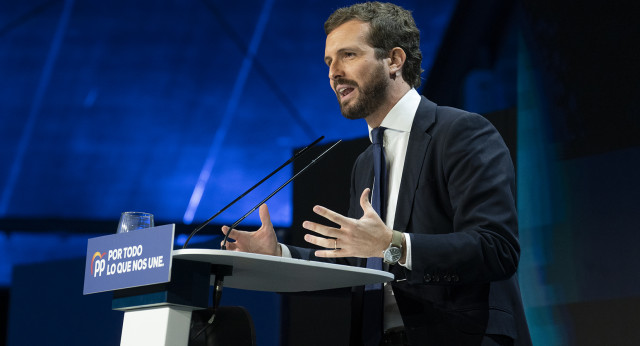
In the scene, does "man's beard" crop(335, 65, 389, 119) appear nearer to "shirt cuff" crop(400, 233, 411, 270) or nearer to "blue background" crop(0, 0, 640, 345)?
"shirt cuff" crop(400, 233, 411, 270)

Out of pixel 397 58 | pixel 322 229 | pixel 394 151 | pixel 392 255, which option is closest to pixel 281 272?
pixel 322 229

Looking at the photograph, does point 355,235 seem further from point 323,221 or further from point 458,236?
point 323,221

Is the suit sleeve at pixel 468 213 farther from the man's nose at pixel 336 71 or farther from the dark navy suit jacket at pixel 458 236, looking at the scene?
the man's nose at pixel 336 71

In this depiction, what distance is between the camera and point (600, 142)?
10.1 ft

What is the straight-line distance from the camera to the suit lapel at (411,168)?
2.05m

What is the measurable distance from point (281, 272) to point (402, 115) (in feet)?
2.49

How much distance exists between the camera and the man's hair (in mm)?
2400

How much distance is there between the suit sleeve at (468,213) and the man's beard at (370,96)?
329mm

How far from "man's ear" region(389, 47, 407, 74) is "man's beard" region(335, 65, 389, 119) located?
71mm

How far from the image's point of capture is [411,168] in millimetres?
2078

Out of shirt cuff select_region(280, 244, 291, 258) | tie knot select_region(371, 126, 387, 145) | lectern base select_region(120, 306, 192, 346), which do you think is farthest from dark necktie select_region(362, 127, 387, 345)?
lectern base select_region(120, 306, 192, 346)

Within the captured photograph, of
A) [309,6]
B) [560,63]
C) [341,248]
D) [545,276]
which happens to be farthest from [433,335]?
[309,6]

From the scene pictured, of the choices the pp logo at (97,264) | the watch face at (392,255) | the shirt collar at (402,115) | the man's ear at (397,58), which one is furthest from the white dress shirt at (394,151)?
the pp logo at (97,264)

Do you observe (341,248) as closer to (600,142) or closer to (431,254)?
(431,254)
